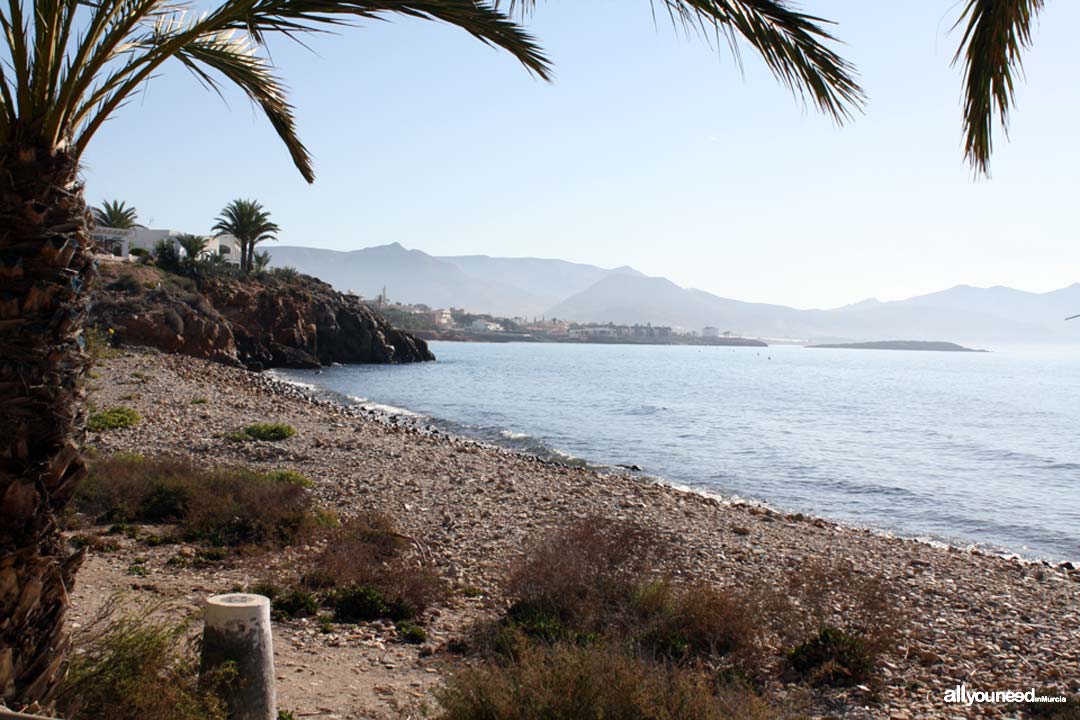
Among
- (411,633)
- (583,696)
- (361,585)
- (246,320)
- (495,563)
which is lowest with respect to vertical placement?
(495,563)

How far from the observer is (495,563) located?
34.1ft

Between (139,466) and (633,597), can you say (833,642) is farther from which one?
(139,466)

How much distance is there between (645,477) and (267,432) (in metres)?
11.7

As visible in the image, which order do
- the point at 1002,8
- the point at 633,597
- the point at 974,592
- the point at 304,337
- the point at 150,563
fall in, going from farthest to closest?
the point at 304,337 → the point at 974,592 → the point at 150,563 → the point at 633,597 → the point at 1002,8

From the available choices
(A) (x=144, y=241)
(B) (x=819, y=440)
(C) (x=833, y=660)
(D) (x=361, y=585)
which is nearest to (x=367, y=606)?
(D) (x=361, y=585)

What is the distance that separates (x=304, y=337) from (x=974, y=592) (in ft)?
212

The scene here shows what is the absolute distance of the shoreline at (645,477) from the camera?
688 inches

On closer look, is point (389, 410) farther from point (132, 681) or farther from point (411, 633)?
point (132, 681)

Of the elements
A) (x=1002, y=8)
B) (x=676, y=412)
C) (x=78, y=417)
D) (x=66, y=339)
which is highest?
(x=1002, y=8)

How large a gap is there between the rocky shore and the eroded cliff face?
8826 millimetres

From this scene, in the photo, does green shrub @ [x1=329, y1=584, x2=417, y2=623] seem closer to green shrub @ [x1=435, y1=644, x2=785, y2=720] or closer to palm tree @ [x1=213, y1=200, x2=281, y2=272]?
green shrub @ [x1=435, y1=644, x2=785, y2=720]

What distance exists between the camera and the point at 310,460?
1836 centimetres

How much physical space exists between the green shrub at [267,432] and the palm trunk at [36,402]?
18.2m

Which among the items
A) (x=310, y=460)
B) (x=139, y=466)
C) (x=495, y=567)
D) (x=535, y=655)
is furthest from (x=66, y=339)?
(x=310, y=460)
